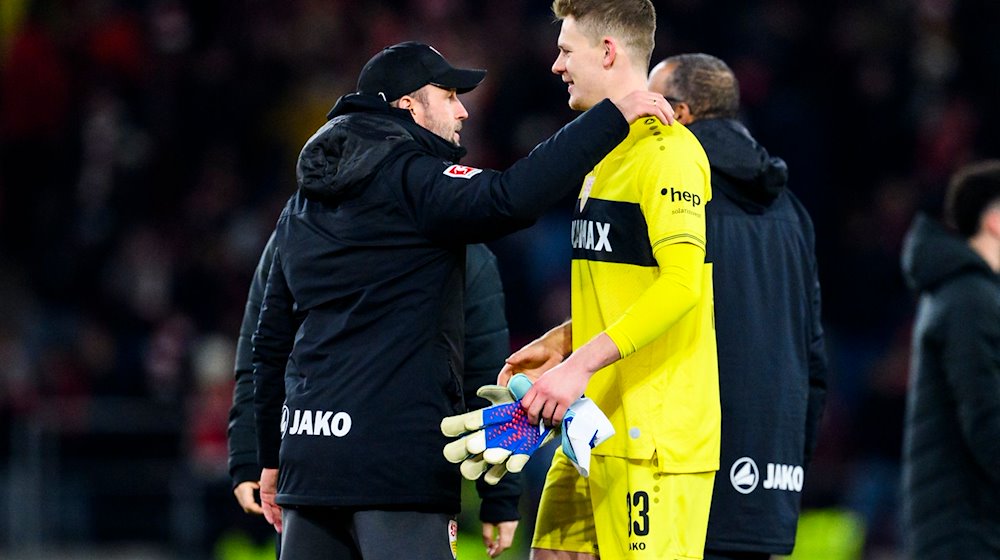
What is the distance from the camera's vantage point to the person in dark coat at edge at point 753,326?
167 inches

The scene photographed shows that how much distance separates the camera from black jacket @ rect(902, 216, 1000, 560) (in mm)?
5047

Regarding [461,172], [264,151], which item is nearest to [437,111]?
[461,172]

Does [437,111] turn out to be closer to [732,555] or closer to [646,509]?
[646,509]

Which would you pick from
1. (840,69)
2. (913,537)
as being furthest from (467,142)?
(913,537)

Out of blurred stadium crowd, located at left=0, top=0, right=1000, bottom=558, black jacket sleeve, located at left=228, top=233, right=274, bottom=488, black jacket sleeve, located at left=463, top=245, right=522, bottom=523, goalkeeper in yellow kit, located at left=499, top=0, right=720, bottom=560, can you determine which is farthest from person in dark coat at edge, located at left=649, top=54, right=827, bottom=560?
blurred stadium crowd, located at left=0, top=0, right=1000, bottom=558

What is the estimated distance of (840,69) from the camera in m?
11.5

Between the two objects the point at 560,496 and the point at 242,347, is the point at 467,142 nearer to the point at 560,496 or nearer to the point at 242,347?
the point at 242,347

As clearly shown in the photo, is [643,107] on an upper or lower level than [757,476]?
upper

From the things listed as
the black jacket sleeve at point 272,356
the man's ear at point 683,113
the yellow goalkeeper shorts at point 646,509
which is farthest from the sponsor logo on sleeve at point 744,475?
the black jacket sleeve at point 272,356

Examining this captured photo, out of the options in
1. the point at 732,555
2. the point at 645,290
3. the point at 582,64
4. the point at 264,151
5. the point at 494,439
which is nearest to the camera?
the point at 494,439

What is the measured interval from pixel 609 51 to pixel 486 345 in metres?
1.09

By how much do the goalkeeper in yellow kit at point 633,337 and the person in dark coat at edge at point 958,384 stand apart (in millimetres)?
1499

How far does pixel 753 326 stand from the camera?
168 inches

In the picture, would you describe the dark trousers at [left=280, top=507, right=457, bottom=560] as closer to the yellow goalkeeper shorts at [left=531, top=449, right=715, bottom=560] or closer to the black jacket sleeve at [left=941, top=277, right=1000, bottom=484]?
the yellow goalkeeper shorts at [left=531, top=449, right=715, bottom=560]
